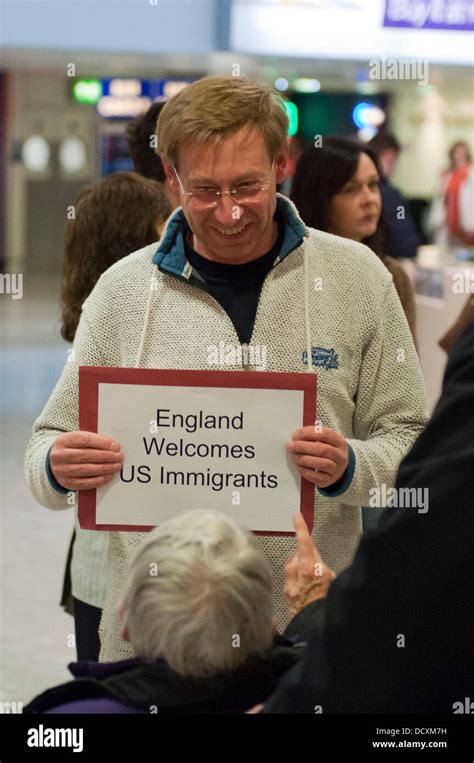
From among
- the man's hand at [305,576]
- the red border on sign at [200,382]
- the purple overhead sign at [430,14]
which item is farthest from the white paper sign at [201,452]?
the purple overhead sign at [430,14]

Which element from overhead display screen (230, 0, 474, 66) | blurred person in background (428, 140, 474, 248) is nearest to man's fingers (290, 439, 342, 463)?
overhead display screen (230, 0, 474, 66)

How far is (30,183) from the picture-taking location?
23.4 m

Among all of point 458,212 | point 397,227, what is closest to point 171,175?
point 397,227

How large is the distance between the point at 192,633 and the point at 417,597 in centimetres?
63

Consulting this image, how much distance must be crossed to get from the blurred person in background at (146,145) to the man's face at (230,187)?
53.6 inches

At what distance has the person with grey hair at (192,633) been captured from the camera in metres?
1.94

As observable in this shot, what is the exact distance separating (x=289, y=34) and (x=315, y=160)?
5273 mm

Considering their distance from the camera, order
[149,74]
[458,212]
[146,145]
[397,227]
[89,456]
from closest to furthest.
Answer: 1. [89,456]
2. [146,145]
3. [397,227]
4. [458,212]
5. [149,74]

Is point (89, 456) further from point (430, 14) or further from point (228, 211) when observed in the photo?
point (430, 14)

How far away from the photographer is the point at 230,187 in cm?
241

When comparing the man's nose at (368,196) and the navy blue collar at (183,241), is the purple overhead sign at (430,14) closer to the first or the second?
the man's nose at (368,196)
